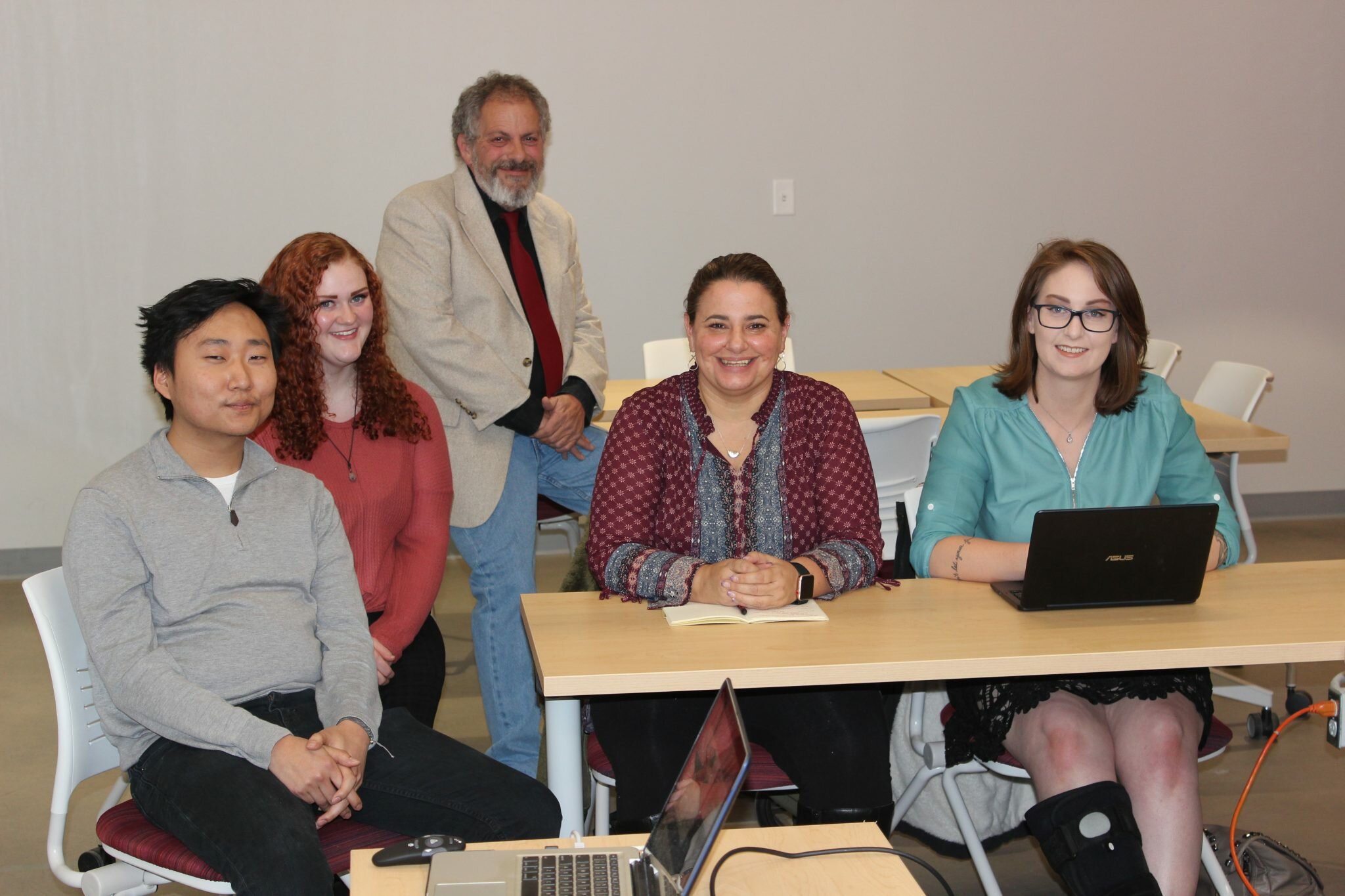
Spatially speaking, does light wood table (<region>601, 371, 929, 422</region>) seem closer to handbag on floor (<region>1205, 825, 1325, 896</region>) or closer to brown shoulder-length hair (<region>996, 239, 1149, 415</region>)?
brown shoulder-length hair (<region>996, 239, 1149, 415</region>)

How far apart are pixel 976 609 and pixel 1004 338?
3846 mm

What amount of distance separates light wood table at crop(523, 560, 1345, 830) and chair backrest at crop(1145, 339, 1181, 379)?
262 centimetres

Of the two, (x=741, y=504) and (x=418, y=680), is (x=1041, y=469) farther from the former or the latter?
(x=418, y=680)

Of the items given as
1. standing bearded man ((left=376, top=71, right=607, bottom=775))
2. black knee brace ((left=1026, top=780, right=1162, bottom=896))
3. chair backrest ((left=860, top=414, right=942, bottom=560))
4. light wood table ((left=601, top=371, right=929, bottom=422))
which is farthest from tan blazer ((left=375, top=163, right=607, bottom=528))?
black knee brace ((left=1026, top=780, right=1162, bottom=896))

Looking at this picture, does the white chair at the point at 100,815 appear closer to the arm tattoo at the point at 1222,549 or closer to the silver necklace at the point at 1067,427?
the silver necklace at the point at 1067,427

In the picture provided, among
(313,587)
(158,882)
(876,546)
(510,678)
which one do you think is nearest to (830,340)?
(510,678)

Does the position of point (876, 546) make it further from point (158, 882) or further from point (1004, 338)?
point (1004, 338)

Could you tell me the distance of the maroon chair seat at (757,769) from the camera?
2305mm

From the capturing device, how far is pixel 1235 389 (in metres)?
4.30

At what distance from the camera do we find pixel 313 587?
2.26 m

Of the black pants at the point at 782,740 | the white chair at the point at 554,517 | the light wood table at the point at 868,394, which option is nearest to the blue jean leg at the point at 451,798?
the black pants at the point at 782,740

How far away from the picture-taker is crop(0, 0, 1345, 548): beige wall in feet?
16.9

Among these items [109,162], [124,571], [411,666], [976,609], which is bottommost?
[411,666]

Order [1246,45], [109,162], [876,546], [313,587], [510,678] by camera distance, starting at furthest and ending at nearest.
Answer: [1246,45] → [109,162] → [510,678] → [876,546] → [313,587]
